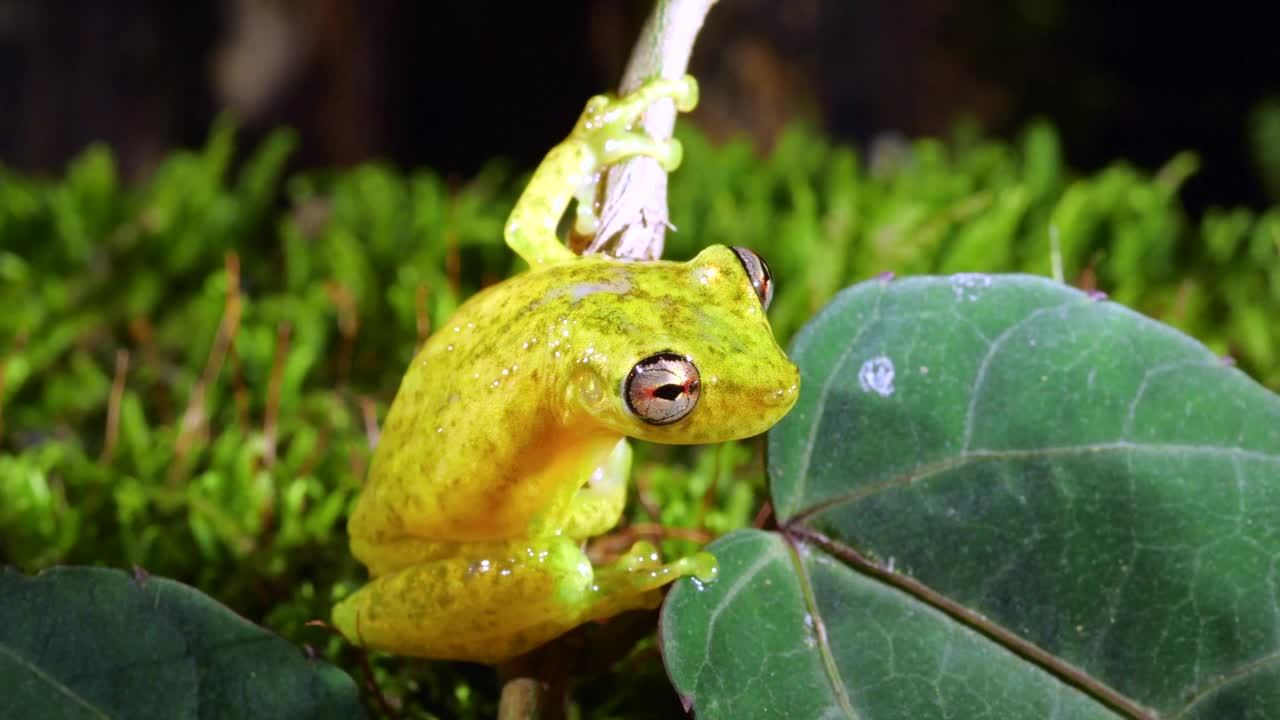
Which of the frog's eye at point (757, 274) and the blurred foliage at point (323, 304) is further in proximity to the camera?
the blurred foliage at point (323, 304)

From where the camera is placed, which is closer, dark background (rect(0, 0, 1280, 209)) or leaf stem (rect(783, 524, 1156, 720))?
leaf stem (rect(783, 524, 1156, 720))

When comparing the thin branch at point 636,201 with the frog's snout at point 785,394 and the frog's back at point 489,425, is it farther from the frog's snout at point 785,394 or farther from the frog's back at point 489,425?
the frog's snout at point 785,394

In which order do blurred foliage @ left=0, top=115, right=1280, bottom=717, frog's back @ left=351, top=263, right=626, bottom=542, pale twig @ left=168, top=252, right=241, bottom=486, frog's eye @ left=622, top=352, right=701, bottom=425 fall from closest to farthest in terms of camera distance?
frog's eye @ left=622, top=352, right=701, bottom=425, frog's back @ left=351, top=263, right=626, bottom=542, blurred foliage @ left=0, top=115, right=1280, bottom=717, pale twig @ left=168, top=252, right=241, bottom=486

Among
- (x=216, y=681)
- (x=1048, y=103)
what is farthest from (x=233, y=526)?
(x=1048, y=103)

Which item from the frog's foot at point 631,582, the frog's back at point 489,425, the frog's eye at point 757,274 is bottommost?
the frog's foot at point 631,582

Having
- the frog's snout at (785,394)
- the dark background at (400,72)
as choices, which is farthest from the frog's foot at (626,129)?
the dark background at (400,72)

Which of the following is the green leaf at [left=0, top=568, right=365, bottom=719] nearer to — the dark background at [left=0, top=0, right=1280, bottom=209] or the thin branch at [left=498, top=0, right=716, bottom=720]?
the thin branch at [left=498, top=0, right=716, bottom=720]

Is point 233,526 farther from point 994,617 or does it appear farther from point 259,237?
point 259,237

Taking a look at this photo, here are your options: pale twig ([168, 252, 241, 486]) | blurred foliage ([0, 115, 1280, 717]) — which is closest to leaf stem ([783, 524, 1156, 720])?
blurred foliage ([0, 115, 1280, 717])
